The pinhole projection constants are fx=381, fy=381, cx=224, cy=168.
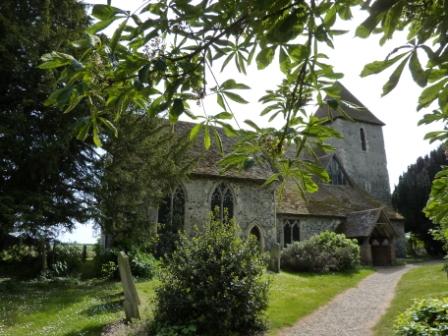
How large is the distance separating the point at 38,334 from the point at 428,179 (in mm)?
31975

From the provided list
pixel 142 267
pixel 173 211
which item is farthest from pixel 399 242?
pixel 142 267

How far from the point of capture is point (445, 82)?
1.67 meters

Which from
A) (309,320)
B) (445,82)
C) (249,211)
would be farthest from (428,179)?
(445,82)

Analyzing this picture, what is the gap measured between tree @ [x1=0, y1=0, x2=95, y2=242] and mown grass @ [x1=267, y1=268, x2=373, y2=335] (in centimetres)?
703

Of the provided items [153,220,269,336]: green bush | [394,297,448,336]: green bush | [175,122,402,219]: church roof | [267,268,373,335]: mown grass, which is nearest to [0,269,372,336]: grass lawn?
[267,268,373,335]: mown grass

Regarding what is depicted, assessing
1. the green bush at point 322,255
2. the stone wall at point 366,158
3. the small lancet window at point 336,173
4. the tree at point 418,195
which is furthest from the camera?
the stone wall at point 366,158

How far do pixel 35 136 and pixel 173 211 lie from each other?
7639mm

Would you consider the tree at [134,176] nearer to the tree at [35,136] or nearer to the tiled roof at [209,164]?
the tree at [35,136]

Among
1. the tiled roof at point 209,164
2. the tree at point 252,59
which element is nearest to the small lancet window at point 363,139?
the tiled roof at point 209,164

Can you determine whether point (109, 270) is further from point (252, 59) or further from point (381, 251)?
point (381, 251)

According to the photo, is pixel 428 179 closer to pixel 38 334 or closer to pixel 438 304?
pixel 438 304

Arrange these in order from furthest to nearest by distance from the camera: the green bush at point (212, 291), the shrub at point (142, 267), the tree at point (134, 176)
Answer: the shrub at point (142, 267) < the tree at point (134, 176) < the green bush at point (212, 291)

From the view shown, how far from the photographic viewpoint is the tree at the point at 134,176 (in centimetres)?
1336

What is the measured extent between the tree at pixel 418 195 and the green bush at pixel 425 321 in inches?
999
